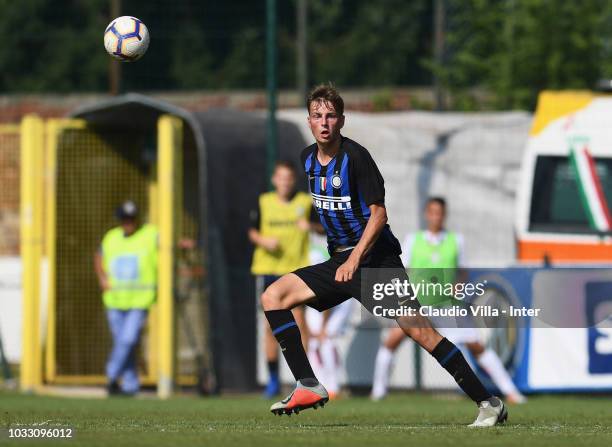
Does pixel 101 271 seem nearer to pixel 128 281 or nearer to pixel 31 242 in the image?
pixel 128 281

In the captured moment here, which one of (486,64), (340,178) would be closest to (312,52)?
(486,64)

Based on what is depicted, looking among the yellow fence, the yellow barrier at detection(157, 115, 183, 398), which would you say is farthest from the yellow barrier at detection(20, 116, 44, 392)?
the yellow barrier at detection(157, 115, 183, 398)

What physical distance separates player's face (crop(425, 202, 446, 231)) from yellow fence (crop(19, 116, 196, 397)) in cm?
290

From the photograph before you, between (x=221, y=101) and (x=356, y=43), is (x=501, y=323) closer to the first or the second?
(x=221, y=101)

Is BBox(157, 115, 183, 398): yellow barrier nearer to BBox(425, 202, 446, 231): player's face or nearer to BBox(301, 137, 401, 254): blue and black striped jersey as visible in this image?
BBox(425, 202, 446, 231): player's face

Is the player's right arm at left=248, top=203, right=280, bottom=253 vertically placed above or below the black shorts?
above

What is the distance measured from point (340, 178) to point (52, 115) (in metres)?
29.9

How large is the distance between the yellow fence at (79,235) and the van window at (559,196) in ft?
13.0

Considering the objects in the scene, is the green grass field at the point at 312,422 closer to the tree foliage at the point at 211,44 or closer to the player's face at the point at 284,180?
the player's face at the point at 284,180

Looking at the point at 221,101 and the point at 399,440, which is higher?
the point at 221,101

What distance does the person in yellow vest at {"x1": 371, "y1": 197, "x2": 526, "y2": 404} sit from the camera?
15547 millimetres

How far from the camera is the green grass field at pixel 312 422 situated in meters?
8.93

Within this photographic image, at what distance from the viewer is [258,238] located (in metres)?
16.4

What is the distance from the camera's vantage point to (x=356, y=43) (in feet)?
141
